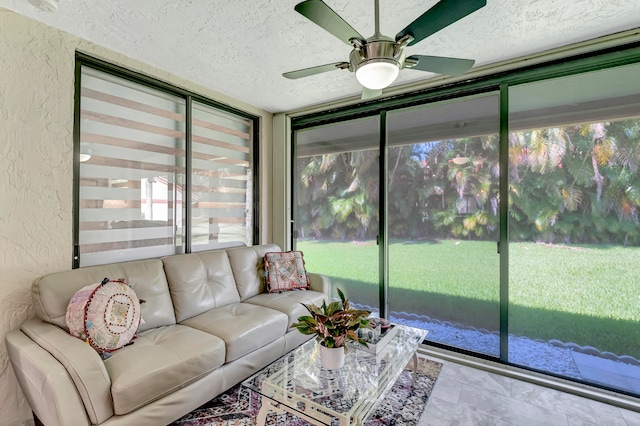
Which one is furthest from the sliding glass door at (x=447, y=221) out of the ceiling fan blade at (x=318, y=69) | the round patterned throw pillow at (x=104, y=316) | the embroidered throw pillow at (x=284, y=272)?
the round patterned throw pillow at (x=104, y=316)

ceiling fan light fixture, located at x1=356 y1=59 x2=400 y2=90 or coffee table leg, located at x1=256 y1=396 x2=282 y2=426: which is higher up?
ceiling fan light fixture, located at x1=356 y1=59 x2=400 y2=90

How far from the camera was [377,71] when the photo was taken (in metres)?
1.47

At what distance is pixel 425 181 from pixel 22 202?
3.12 m

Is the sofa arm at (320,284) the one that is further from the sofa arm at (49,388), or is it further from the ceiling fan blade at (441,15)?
the ceiling fan blade at (441,15)

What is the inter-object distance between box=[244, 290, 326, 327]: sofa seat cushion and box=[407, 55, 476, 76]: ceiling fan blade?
6.46 ft

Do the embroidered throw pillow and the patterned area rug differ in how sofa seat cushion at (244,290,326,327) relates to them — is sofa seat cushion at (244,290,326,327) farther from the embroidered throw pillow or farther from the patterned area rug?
the patterned area rug

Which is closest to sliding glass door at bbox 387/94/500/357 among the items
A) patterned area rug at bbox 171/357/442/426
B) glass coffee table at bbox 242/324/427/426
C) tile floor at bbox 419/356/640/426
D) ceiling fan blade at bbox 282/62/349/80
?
tile floor at bbox 419/356/640/426

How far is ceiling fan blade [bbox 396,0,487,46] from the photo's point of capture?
116 cm

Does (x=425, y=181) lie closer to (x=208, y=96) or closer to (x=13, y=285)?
(x=208, y=96)

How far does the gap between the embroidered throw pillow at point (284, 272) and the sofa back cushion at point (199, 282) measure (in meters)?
0.36

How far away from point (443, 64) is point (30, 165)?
8.64ft

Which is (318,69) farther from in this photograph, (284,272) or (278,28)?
(284,272)

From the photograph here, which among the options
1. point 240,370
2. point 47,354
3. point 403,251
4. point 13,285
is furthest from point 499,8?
point 13,285

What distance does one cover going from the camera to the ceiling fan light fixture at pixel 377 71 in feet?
4.72
